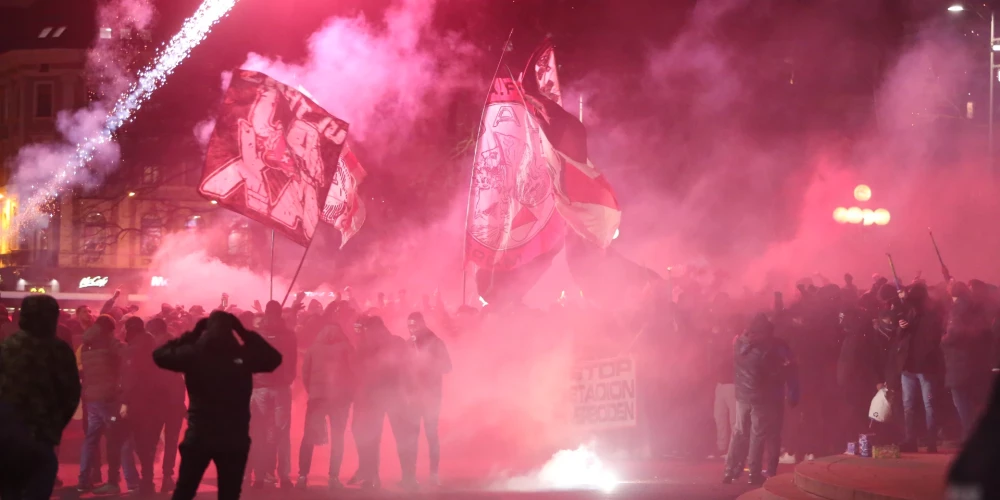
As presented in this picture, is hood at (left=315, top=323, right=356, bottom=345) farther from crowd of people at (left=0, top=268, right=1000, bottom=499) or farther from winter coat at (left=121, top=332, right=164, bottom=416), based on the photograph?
winter coat at (left=121, top=332, right=164, bottom=416)

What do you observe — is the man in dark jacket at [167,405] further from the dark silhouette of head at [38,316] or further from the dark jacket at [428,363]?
the dark silhouette of head at [38,316]

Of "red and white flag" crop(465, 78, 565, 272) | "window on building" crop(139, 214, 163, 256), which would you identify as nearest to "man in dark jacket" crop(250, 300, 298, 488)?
"red and white flag" crop(465, 78, 565, 272)

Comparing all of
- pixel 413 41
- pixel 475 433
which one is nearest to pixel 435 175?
pixel 413 41

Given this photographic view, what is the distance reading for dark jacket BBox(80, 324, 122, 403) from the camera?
11375 mm

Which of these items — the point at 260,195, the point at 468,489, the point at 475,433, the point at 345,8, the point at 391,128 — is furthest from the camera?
the point at 391,128

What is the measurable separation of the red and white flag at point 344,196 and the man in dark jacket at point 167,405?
15.4ft

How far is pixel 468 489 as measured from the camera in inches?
460

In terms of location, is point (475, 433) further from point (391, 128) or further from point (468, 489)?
point (391, 128)

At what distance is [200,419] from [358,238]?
21083 millimetres

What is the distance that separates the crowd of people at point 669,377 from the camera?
1153 cm

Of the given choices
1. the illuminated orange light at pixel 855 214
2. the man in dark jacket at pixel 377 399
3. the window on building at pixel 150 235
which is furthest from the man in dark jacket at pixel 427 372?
the window on building at pixel 150 235

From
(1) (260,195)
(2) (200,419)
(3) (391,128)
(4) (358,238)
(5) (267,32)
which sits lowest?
(2) (200,419)

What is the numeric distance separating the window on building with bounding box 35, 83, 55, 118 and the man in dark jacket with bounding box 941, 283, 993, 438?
48204mm

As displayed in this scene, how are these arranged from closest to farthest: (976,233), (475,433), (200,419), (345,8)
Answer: (200,419) < (475,433) < (345,8) < (976,233)
